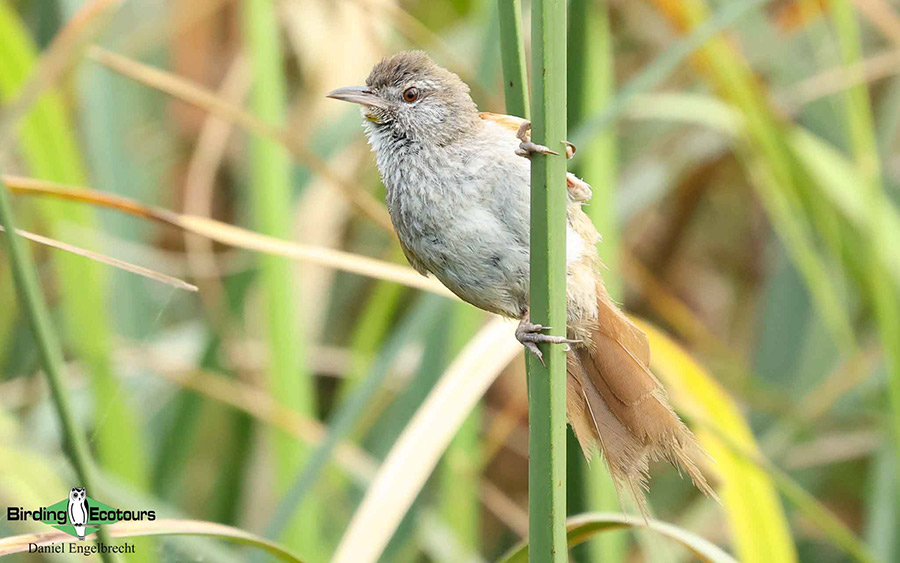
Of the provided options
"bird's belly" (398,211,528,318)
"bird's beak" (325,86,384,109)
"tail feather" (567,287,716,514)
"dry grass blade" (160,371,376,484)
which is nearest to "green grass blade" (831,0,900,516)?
"tail feather" (567,287,716,514)

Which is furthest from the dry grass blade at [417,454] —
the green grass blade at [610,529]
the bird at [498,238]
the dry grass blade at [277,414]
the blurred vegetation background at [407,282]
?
the dry grass blade at [277,414]

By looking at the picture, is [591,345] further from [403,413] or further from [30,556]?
[30,556]

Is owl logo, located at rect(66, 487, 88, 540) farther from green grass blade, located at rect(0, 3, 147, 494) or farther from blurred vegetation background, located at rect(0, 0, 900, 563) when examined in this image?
green grass blade, located at rect(0, 3, 147, 494)

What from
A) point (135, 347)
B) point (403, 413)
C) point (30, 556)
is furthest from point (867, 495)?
point (30, 556)

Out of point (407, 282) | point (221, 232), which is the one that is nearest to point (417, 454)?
point (407, 282)

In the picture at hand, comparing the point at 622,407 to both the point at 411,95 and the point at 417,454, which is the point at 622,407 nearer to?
the point at 417,454
